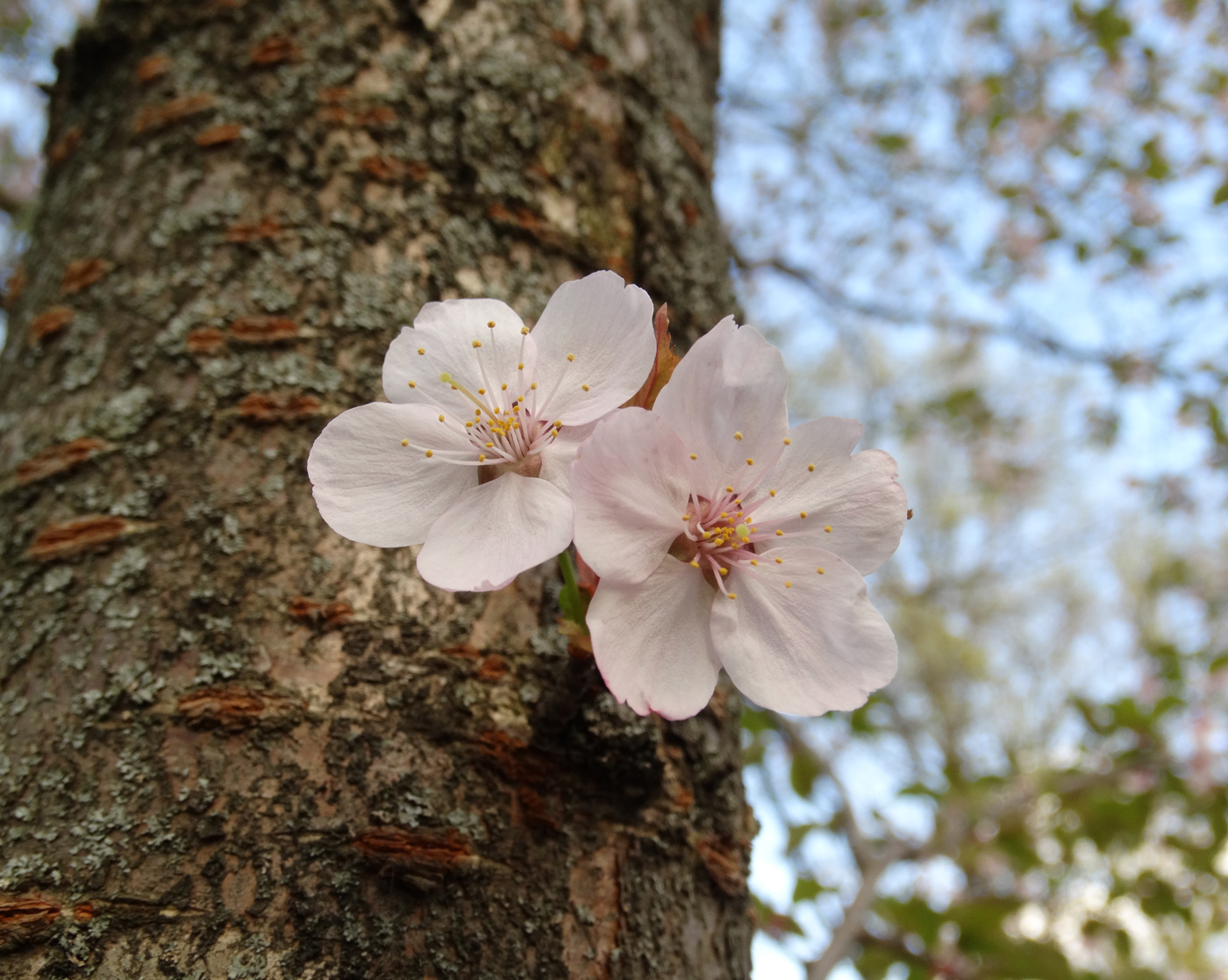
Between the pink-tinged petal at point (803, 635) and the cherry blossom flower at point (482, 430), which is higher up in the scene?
the cherry blossom flower at point (482, 430)

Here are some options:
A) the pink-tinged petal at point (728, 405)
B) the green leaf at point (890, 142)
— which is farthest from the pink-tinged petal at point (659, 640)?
the green leaf at point (890, 142)

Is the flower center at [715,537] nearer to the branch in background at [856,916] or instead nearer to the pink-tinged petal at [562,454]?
the pink-tinged petal at [562,454]

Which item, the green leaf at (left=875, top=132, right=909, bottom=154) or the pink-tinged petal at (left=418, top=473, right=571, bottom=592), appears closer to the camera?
the pink-tinged petal at (left=418, top=473, right=571, bottom=592)

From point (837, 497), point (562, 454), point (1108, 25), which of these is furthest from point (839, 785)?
point (1108, 25)

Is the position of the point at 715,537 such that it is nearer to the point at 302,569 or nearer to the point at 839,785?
the point at 302,569

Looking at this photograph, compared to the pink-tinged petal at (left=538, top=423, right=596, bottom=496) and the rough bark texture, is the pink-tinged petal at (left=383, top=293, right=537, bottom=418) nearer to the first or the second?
the pink-tinged petal at (left=538, top=423, right=596, bottom=496)

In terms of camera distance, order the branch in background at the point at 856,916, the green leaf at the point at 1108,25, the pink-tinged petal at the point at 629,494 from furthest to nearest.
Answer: the green leaf at the point at 1108,25 → the branch in background at the point at 856,916 → the pink-tinged petal at the point at 629,494

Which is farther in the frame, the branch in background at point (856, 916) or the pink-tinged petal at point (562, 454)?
the branch in background at point (856, 916)

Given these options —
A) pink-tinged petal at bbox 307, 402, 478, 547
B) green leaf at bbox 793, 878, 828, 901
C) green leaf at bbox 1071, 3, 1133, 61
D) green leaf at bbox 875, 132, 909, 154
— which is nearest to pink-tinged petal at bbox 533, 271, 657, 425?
pink-tinged petal at bbox 307, 402, 478, 547
